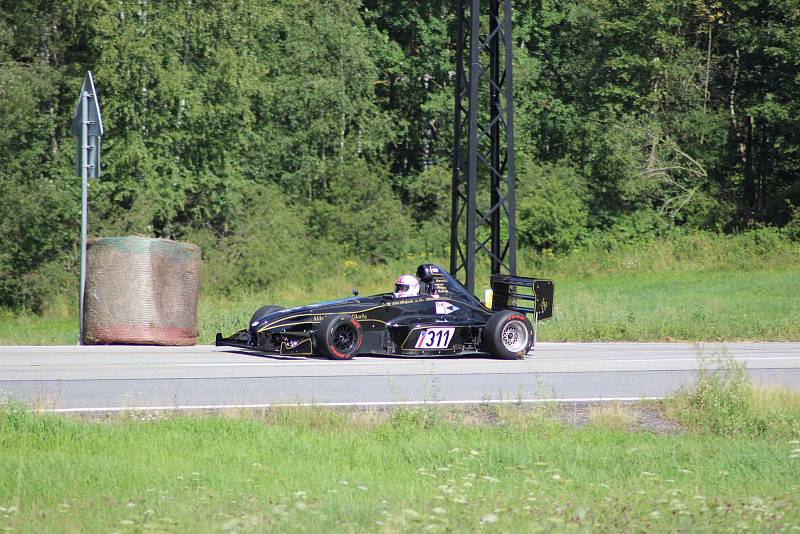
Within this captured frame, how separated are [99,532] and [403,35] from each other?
45.5 meters

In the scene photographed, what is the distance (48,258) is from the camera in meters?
33.9

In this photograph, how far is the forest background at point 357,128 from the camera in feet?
111

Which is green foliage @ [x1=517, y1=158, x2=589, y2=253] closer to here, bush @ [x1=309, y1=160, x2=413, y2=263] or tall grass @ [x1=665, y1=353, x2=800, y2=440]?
bush @ [x1=309, y1=160, x2=413, y2=263]

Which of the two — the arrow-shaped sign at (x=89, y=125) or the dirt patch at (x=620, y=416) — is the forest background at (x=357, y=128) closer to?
the arrow-shaped sign at (x=89, y=125)

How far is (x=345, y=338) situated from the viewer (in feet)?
51.3

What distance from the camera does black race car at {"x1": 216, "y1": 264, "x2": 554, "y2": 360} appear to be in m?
15.5

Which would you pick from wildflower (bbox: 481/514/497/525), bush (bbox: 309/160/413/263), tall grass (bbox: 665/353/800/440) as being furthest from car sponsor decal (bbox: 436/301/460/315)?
bush (bbox: 309/160/413/263)

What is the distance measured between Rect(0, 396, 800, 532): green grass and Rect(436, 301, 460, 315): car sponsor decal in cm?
570

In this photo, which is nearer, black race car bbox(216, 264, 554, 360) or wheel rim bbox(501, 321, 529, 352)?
black race car bbox(216, 264, 554, 360)

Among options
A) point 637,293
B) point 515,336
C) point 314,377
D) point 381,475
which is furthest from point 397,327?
point 637,293

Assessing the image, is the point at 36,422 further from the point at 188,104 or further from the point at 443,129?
the point at 443,129

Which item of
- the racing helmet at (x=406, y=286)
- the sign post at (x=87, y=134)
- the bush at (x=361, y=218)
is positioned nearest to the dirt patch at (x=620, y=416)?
the racing helmet at (x=406, y=286)

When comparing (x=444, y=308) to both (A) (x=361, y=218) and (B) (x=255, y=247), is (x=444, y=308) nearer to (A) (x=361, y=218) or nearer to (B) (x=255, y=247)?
(B) (x=255, y=247)

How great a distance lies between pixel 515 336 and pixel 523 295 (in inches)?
53.3
